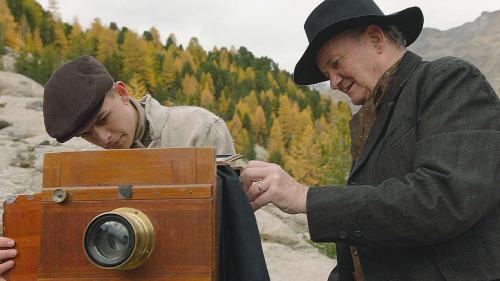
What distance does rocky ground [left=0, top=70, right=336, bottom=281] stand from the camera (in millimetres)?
11531

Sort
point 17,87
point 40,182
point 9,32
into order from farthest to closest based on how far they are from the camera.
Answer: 1. point 9,32
2. point 17,87
3. point 40,182

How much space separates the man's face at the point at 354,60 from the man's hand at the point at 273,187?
2.05ft

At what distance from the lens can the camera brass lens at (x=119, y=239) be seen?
152 cm

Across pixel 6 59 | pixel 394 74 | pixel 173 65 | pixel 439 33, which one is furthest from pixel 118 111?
pixel 439 33

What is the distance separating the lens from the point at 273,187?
6.54 ft

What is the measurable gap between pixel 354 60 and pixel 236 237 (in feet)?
3.30

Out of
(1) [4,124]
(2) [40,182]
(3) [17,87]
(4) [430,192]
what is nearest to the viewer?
(4) [430,192]

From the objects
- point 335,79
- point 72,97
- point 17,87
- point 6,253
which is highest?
point 17,87

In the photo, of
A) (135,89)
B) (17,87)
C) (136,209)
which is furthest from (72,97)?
(135,89)

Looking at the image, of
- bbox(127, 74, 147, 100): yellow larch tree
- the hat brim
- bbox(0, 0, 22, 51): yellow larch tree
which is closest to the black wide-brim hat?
the hat brim

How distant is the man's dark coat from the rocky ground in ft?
28.3

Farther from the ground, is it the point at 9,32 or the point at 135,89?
the point at 9,32

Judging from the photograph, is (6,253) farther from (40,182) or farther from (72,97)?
(40,182)

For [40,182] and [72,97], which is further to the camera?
[40,182]
